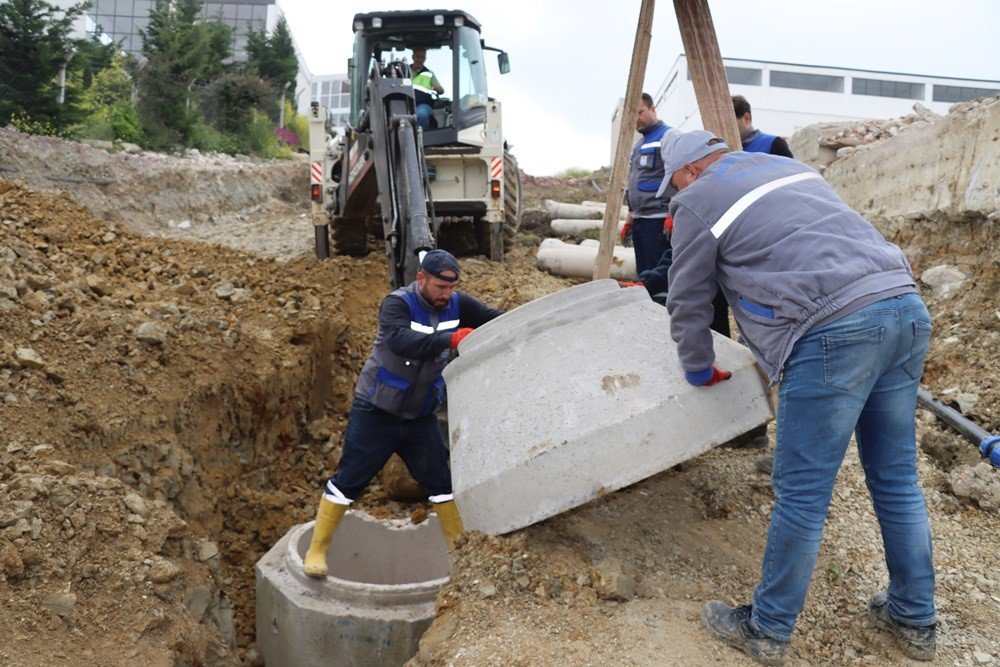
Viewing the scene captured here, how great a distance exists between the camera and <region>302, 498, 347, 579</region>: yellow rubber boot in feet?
15.5

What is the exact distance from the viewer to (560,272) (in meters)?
9.75

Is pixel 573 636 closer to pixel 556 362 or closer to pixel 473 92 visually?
pixel 556 362

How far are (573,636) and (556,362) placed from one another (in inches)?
40.9

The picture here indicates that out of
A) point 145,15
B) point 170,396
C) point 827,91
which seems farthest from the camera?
point 145,15

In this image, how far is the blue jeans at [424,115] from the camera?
30.4 ft

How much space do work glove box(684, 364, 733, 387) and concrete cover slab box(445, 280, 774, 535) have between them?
0.11 ft

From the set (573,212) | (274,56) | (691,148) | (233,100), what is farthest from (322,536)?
(274,56)

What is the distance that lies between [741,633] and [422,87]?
24.8ft

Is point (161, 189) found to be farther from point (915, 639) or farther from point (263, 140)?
point (915, 639)

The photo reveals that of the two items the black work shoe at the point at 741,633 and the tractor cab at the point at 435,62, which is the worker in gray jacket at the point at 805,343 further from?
the tractor cab at the point at 435,62

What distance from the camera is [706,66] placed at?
4.67m

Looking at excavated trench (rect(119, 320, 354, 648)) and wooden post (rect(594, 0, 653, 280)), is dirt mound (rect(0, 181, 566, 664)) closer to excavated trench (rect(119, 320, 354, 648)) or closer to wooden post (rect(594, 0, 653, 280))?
excavated trench (rect(119, 320, 354, 648))

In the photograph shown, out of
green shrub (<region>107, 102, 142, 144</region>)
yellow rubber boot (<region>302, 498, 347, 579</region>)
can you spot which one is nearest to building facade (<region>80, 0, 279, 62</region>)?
green shrub (<region>107, 102, 142, 144</region>)

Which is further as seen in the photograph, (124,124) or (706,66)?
(124,124)
